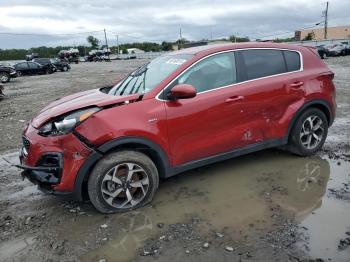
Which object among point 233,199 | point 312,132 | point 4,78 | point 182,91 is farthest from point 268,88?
point 4,78

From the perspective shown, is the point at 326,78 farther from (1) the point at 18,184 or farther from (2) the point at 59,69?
(2) the point at 59,69

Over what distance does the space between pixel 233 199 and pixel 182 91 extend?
4.69ft

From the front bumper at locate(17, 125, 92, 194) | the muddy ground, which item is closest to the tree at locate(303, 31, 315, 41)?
the muddy ground

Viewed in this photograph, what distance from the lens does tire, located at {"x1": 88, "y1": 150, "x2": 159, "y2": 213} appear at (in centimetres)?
411

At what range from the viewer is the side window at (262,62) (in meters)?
5.10

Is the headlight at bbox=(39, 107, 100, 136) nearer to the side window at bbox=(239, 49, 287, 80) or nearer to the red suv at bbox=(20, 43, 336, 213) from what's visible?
the red suv at bbox=(20, 43, 336, 213)

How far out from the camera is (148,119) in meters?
4.26

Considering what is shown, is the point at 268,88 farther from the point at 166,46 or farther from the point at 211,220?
the point at 166,46

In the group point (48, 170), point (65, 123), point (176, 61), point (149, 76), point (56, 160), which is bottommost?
point (48, 170)

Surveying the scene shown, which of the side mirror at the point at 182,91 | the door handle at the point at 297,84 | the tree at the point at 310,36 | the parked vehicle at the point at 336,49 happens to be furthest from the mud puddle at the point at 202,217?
the tree at the point at 310,36

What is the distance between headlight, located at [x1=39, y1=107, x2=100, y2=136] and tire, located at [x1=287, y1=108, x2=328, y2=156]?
2.97 meters

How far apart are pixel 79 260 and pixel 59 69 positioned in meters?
36.2

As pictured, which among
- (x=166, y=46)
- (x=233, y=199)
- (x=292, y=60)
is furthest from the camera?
(x=166, y=46)

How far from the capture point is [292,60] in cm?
550
